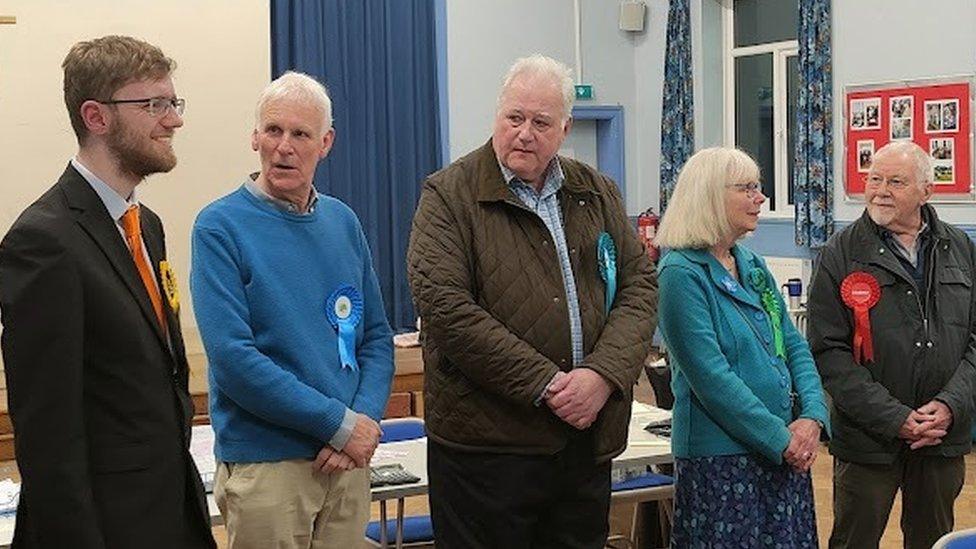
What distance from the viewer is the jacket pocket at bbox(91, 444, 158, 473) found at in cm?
212

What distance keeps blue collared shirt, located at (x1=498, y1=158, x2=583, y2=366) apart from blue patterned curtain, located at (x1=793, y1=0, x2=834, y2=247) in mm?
6101

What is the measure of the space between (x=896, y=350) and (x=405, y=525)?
1558 mm

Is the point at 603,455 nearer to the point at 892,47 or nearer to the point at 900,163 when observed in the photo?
the point at 900,163

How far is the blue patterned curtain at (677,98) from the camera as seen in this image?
9859 millimetres

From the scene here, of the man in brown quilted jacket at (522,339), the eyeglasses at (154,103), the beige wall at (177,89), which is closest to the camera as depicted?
the eyeglasses at (154,103)

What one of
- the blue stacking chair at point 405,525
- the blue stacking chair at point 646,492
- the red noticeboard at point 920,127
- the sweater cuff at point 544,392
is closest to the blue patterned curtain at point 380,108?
the red noticeboard at point 920,127

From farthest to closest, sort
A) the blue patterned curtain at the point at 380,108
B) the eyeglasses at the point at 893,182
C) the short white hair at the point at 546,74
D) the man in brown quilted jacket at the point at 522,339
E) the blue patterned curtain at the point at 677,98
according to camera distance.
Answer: the blue patterned curtain at the point at 677,98
the blue patterned curtain at the point at 380,108
the eyeglasses at the point at 893,182
the short white hair at the point at 546,74
the man in brown quilted jacket at the point at 522,339

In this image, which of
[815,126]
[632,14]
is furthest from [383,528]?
[632,14]

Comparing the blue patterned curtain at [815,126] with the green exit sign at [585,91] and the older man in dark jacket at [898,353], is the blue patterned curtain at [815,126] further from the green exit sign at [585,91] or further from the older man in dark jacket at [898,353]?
the older man in dark jacket at [898,353]

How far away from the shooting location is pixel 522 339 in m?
2.69

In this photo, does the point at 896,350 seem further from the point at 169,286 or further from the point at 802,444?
the point at 169,286

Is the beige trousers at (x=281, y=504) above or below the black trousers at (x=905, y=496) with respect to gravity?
above

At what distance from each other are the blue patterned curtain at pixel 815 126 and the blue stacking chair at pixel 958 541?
614 cm

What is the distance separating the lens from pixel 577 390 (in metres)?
2.64
